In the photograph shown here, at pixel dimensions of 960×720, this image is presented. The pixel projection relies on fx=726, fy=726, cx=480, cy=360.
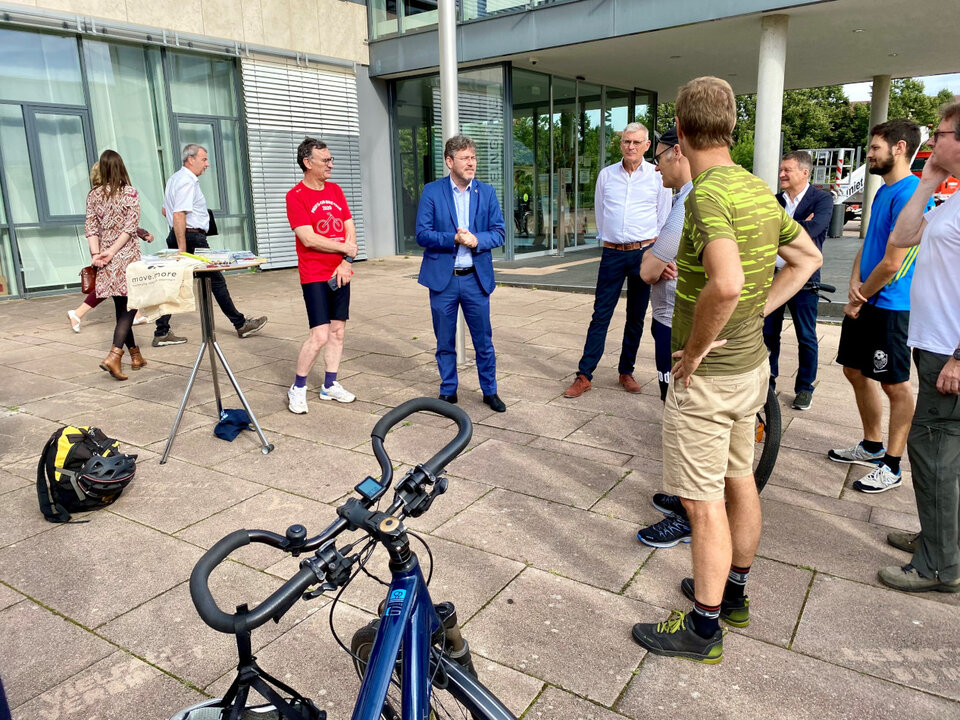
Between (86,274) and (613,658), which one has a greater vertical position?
(86,274)

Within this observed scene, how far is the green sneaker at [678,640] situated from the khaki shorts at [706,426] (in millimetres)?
500

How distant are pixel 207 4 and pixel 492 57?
16.1ft

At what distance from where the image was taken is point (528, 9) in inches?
492

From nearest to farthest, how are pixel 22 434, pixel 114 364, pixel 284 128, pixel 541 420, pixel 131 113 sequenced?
pixel 22 434 → pixel 541 420 → pixel 114 364 → pixel 131 113 → pixel 284 128

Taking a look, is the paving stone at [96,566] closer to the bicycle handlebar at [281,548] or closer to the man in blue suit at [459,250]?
the bicycle handlebar at [281,548]

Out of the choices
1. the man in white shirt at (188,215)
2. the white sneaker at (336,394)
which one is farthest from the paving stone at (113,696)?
the man in white shirt at (188,215)

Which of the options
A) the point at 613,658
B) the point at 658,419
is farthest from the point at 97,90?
the point at 613,658

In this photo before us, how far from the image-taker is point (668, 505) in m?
3.62

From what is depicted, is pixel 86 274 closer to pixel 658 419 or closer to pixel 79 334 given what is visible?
pixel 79 334

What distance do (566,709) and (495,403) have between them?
310 cm

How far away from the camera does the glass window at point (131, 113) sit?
1116 centimetres

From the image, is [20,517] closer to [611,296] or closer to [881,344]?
[611,296]

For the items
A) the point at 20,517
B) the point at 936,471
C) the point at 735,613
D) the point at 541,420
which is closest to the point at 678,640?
the point at 735,613

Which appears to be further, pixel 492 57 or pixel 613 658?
pixel 492 57
